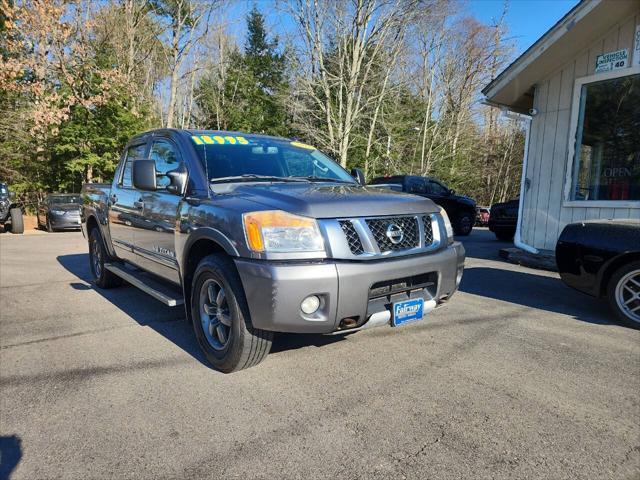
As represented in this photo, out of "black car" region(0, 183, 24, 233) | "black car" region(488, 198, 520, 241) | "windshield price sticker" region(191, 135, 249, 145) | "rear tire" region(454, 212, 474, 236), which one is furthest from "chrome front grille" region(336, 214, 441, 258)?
"black car" region(0, 183, 24, 233)

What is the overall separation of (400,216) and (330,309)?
92 cm

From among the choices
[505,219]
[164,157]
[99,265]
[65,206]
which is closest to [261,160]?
[164,157]

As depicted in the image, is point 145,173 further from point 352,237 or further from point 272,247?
point 352,237

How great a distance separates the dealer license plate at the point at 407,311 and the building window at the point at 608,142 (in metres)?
6.07

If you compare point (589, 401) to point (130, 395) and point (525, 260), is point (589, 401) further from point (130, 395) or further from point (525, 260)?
point (525, 260)

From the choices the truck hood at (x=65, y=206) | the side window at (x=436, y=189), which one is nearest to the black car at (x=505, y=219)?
the side window at (x=436, y=189)

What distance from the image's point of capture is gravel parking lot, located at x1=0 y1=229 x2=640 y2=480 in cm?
223

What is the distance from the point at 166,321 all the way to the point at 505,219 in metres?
10.6

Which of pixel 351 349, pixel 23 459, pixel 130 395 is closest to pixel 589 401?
pixel 351 349

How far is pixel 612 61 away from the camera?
288 inches

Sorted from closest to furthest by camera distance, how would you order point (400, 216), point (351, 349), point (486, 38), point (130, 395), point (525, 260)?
point (130, 395), point (400, 216), point (351, 349), point (525, 260), point (486, 38)

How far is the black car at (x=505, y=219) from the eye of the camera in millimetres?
12383

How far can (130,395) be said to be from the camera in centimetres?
296

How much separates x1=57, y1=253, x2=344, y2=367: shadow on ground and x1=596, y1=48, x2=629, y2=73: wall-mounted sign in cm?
690
